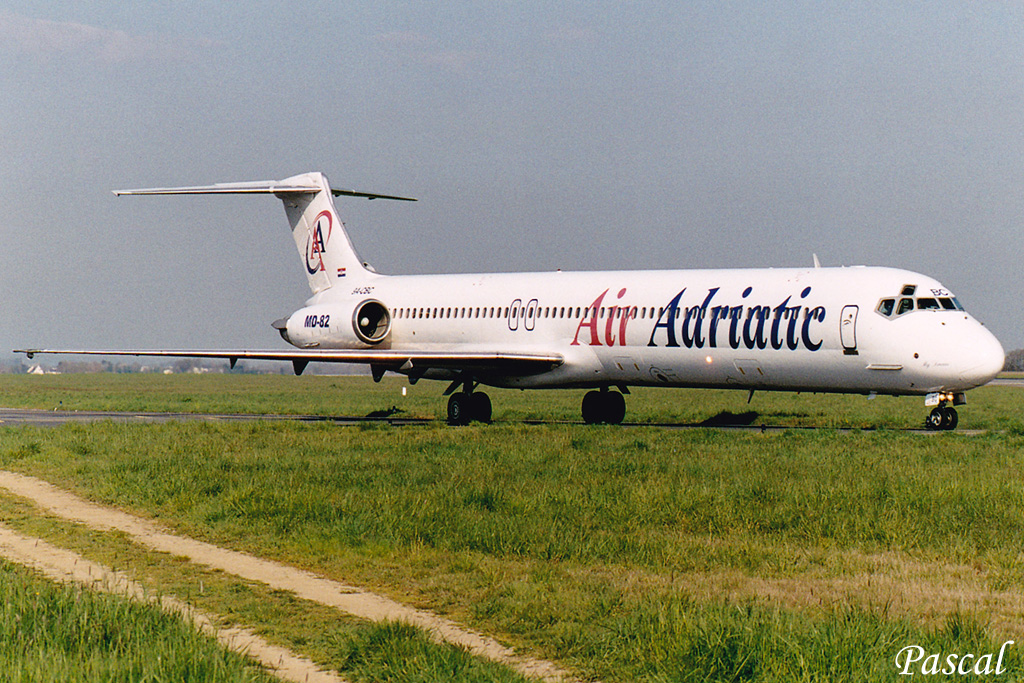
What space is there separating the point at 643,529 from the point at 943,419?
14.1 m

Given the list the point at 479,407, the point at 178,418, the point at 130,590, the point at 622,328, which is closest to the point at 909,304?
the point at 622,328

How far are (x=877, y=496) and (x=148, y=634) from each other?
28.1 ft

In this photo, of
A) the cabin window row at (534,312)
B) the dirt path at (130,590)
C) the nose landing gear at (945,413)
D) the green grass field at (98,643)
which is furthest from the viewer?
the cabin window row at (534,312)

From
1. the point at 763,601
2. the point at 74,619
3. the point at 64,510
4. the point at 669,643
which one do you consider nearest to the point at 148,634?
the point at 74,619

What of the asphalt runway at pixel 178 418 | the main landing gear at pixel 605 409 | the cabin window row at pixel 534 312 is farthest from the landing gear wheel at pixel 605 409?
the cabin window row at pixel 534 312

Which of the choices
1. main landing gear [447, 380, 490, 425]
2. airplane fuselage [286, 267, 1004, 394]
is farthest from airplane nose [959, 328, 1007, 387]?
main landing gear [447, 380, 490, 425]

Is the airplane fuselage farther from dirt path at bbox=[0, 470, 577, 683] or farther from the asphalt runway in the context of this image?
dirt path at bbox=[0, 470, 577, 683]

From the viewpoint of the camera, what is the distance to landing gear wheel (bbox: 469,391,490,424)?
28828 millimetres

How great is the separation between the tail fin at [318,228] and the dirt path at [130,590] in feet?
73.8

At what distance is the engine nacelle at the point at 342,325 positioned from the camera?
31.7 m

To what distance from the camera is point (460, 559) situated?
10.0 m

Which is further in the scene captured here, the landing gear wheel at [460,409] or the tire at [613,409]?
the tire at [613,409]

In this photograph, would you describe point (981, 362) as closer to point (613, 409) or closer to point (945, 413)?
point (945, 413)

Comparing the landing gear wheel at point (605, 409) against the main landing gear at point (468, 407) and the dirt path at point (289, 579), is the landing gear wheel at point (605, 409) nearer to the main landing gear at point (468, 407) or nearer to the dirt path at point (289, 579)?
the main landing gear at point (468, 407)
